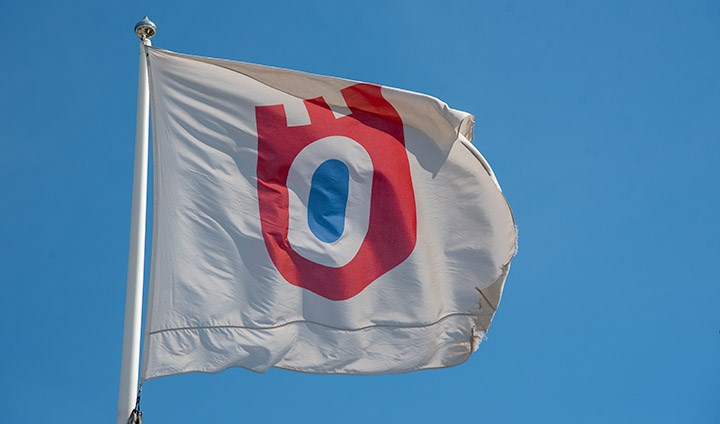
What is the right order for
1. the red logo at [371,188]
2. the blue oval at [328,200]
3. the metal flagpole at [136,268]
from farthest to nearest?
the blue oval at [328,200] → the red logo at [371,188] → the metal flagpole at [136,268]

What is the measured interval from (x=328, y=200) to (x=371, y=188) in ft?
1.72

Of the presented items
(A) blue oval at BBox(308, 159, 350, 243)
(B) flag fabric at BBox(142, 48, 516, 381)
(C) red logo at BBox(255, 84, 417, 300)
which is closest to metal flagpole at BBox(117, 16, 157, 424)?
(B) flag fabric at BBox(142, 48, 516, 381)

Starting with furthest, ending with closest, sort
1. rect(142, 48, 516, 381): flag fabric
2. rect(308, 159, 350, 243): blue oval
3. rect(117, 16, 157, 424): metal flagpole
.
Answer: rect(308, 159, 350, 243): blue oval, rect(142, 48, 516, 381): flag fabric, rect(117, 16, 157, 424): metal flagpole

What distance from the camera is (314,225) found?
11.0 meters

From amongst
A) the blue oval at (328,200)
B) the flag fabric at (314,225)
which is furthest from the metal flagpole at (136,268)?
the blue oval at (328,200)

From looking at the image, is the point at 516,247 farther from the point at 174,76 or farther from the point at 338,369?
the point at 174,76

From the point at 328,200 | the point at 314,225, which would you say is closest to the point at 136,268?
the point at 314,225

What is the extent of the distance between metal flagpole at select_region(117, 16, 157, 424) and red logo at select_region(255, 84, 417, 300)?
4.28 ft

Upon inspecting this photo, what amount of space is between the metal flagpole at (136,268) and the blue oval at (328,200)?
1.94 m

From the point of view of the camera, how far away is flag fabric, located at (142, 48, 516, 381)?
10.1 meters

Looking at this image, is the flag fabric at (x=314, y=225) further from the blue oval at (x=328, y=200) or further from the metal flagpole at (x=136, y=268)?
the metal flagpole at (x=136, y=268)

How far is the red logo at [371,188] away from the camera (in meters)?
10.7

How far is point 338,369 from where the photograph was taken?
35.1 ft

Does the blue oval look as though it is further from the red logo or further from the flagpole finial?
the flagpole finial
